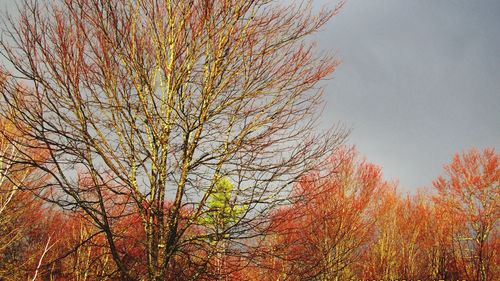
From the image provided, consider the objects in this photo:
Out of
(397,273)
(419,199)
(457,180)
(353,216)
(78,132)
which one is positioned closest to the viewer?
(78,132)

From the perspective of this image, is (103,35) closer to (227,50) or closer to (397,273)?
(227,50)

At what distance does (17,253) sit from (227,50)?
1462 centimetres

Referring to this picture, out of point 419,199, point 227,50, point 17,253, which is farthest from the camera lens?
point 419,199

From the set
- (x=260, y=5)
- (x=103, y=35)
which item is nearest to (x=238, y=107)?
(x=260, y=5)

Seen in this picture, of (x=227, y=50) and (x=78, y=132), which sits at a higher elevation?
(x=227, y=50)

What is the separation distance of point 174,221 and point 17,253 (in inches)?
557

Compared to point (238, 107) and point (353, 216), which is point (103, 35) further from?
point (353, 216)

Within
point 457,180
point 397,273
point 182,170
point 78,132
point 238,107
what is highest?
point 457,180

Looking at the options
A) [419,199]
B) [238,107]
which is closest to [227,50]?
[238,107]

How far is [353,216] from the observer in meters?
9.52

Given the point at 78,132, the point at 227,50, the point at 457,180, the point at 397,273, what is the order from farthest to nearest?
the point at 457,180, the point at 397,273, the point at 227,50, the point at 78,132

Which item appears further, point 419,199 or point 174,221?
point 419,199

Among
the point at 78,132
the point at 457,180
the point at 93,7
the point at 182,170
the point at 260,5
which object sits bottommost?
the point at 182,170

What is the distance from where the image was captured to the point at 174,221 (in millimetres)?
2926
